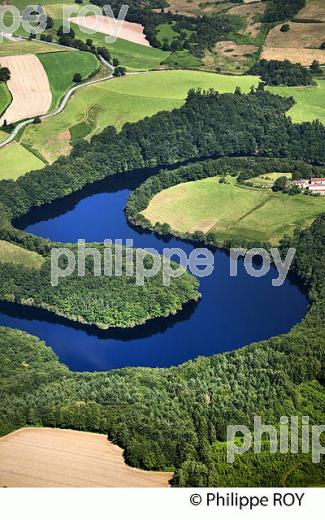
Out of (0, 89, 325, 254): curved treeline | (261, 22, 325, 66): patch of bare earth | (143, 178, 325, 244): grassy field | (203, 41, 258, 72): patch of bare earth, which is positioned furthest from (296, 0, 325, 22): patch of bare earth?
(143, 178, 325, 244): grassy field

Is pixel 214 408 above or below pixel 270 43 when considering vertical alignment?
below

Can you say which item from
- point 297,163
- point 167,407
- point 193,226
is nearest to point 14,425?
point 167,407

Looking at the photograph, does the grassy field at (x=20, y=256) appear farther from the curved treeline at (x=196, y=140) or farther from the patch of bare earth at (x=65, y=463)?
the patch of bare earth at (x=65, y=463)

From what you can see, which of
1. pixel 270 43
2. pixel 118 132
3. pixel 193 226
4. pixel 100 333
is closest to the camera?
pixel 100 333

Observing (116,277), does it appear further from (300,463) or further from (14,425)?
(300,463)

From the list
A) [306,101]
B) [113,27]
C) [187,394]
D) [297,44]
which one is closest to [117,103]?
[306,101]

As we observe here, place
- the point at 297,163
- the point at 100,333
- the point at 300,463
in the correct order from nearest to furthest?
the point at 300,463 → the point at 100,333 → the point at 297,163

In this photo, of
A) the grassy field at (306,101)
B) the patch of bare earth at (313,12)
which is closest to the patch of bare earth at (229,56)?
the patch of bare earth at (313,12)
